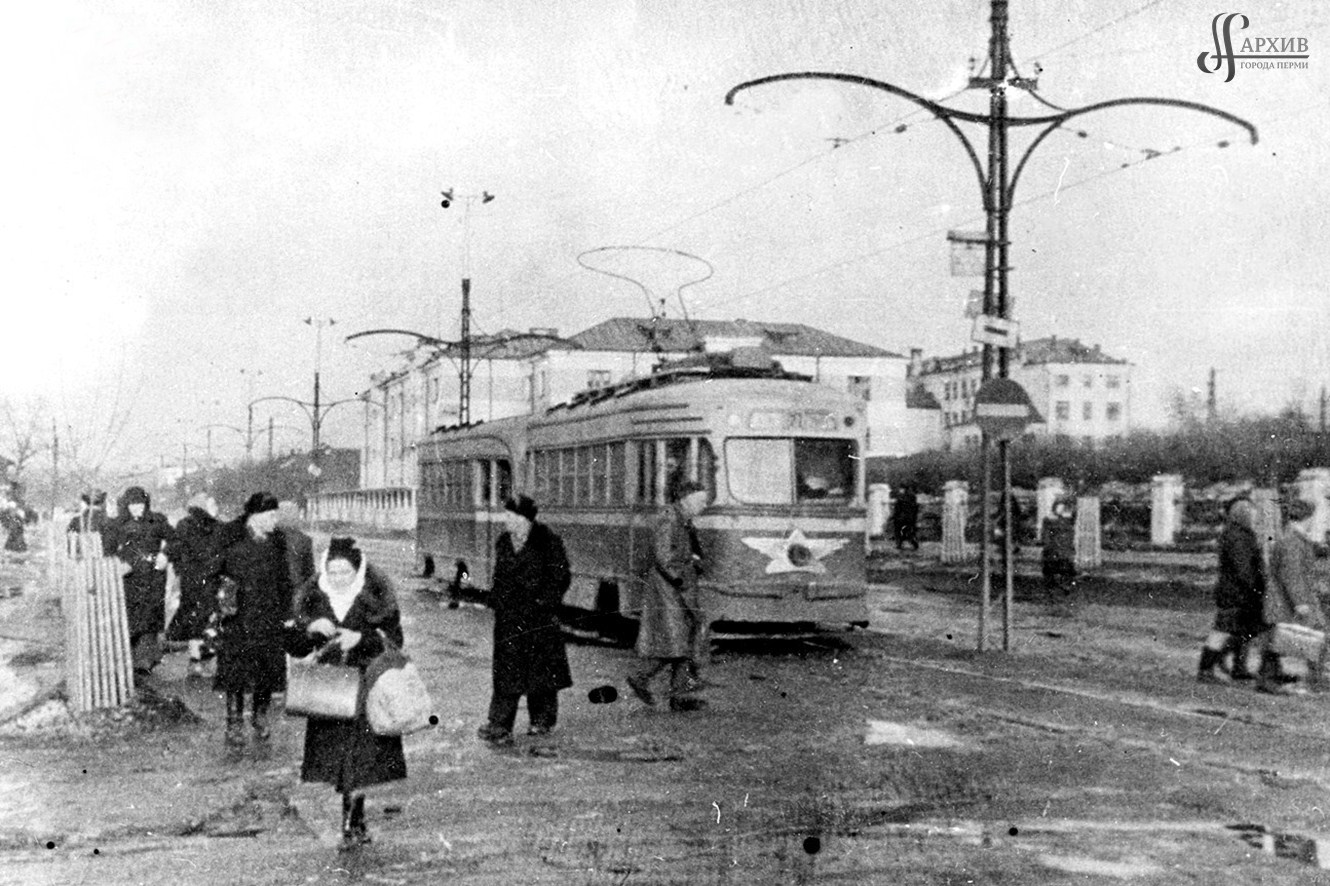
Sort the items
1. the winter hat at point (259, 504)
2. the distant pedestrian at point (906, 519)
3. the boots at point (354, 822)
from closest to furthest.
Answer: the boots at point (354, 822), the winter hat at point (259, 504), the distant pedestrian at point (906, 519)

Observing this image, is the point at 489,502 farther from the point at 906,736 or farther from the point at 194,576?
the point at 906,736

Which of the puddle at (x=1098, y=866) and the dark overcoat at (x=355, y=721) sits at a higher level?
the dark overcoat at (x=355, y=721)

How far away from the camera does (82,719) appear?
433 inches

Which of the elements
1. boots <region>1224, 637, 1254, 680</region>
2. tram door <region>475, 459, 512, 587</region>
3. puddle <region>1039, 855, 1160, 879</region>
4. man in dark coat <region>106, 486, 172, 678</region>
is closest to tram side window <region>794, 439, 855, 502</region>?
boots <region>1224, 637, 1254, 680</region>

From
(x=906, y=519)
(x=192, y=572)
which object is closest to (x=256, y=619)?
(x=192, y=572)

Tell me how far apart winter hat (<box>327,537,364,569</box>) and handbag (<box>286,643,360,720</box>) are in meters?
0.52

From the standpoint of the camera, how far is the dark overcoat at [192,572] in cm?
1394

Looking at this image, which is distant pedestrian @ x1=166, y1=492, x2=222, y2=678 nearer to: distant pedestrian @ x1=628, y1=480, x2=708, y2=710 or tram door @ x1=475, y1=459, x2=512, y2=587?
distant pedestrian @ x1=628, y1=480, x2=708, y2=710

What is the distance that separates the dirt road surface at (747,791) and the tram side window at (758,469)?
230 cm

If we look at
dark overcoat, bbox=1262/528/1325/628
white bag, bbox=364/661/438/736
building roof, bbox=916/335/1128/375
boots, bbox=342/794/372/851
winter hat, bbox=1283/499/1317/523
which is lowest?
boots, bbox=342/794/372/851

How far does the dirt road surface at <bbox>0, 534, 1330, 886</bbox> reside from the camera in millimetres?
6727

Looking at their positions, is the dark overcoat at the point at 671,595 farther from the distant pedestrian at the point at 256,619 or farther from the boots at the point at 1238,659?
the boots at the point at 1238,659

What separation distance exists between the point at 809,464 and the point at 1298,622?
5.28 meters

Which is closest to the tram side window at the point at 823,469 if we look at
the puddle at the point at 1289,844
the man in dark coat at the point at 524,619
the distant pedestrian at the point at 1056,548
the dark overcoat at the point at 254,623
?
the man in dark coat at the point at 524,619
